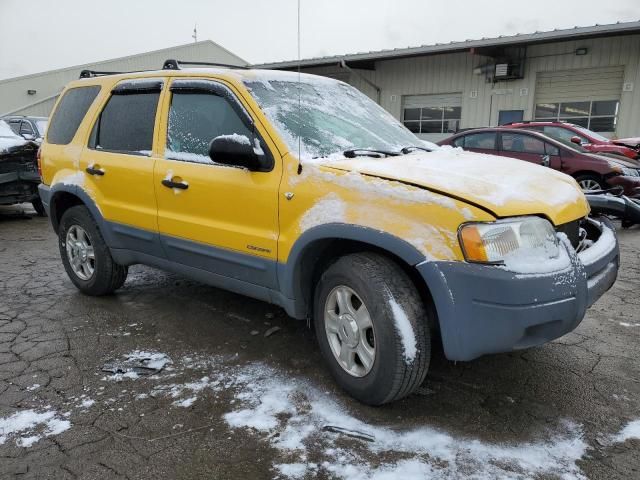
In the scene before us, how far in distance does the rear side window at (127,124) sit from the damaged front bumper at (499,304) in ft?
7.98

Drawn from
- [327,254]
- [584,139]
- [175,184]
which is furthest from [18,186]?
[584,139]

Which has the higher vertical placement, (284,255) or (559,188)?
(559,188)

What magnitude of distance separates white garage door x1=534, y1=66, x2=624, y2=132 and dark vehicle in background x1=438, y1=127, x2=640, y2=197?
23.6ft

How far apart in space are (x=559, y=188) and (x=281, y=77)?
1939mm

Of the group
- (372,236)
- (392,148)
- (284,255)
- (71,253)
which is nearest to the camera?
(372,236)

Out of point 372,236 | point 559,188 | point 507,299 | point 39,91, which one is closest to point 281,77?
point 372,236

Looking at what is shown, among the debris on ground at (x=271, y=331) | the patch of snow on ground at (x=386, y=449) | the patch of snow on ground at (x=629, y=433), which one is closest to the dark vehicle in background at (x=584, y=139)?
the debris on ground at (x=271, y=331)

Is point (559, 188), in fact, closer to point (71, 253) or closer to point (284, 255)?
point (284, 255)

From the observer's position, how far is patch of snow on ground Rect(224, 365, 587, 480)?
7.29ft

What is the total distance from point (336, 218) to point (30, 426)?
1859 millimetres

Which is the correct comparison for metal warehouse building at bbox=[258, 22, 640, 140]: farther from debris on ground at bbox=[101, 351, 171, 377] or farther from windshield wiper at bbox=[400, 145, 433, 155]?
debris on ground at bbox=[101, 351, 171, 377]

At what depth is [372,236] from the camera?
8.32 feet

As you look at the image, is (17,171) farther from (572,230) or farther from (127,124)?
(572,230)

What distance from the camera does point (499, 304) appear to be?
2.27 m
